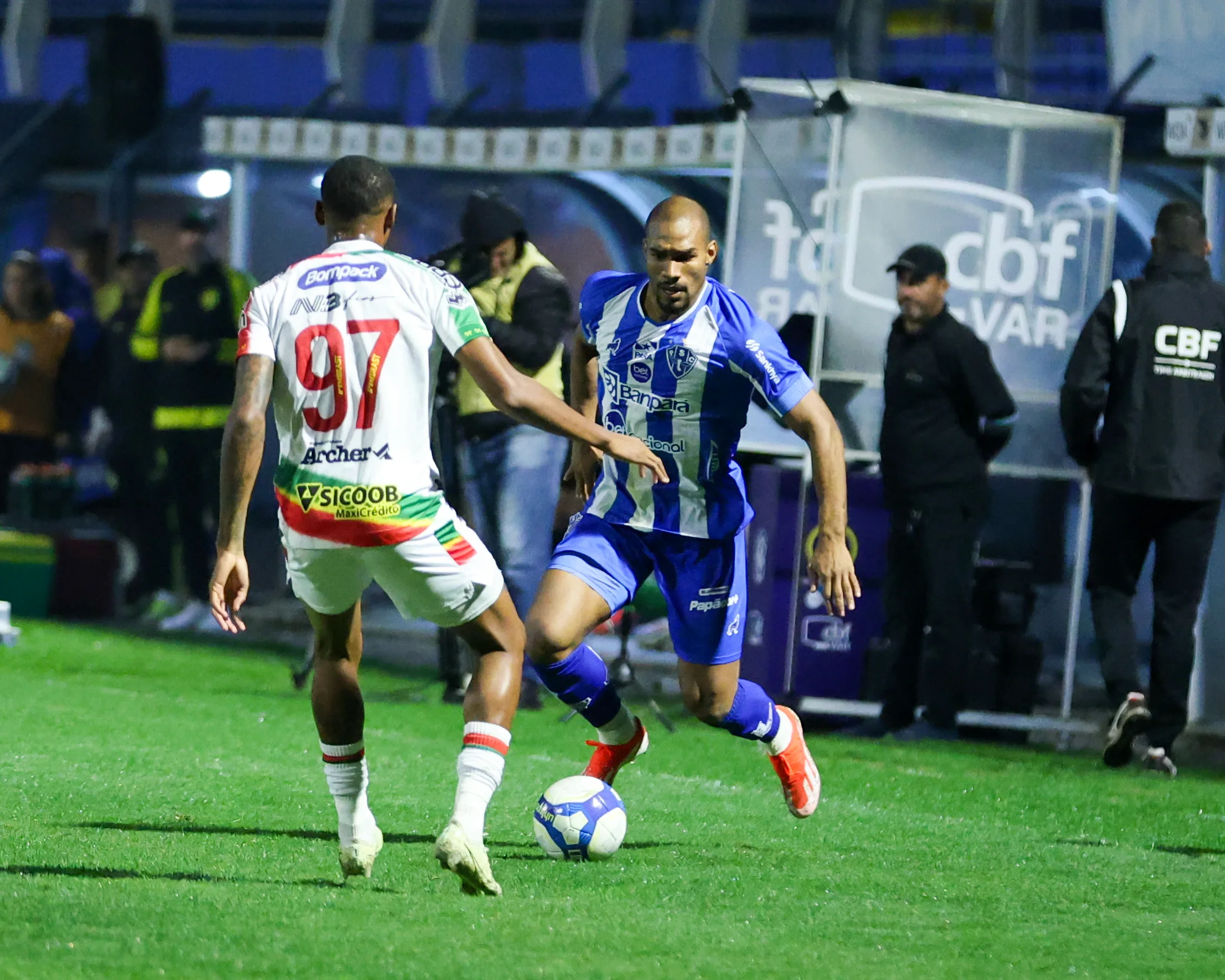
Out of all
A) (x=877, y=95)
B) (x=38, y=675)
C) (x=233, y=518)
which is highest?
(x=877, y=95)

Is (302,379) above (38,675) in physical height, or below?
above

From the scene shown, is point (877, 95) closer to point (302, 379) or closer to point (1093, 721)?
point (1093, 721)

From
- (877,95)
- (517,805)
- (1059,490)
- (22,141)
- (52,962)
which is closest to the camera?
(52,962)

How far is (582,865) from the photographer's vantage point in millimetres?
6004

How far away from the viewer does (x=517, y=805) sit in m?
7.16

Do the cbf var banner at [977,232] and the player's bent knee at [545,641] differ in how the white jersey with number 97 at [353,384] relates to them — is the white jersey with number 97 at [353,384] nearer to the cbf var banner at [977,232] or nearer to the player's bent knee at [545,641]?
the player's bent knee at [545,641]

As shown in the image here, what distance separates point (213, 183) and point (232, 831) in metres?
12.7

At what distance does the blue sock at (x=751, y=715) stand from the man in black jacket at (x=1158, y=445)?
2.89 m

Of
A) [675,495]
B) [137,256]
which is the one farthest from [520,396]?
[137,256]

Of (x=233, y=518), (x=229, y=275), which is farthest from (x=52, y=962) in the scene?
(x=229, y=275)

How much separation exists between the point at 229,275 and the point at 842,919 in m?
8.93

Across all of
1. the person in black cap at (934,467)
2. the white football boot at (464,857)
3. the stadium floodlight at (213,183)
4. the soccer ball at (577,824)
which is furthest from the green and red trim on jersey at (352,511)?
the stadium floodlight at (213,183)

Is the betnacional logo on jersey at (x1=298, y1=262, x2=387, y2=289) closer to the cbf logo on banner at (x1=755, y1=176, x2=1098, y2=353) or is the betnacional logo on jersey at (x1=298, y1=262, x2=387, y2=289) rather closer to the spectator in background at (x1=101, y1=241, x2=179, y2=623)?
the cbf logo on banner at (x1=755, y1=176, x2=1098, y2=353)

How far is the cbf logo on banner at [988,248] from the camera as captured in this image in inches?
405
